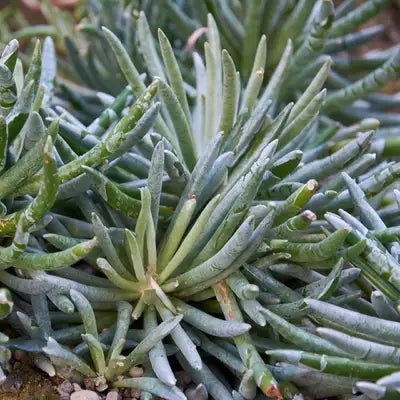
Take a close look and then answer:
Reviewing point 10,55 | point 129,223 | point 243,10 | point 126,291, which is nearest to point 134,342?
point 126,291

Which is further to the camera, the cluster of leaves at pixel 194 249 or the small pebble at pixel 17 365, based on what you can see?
the small pebble at pixel 17 365

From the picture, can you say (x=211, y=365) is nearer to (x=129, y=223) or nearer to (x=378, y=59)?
(x=129, y=223)

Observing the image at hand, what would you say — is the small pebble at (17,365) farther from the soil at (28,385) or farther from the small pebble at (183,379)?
the small pebble at (183,379)

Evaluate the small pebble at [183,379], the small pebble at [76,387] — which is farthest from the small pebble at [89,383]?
the small pebble at [183,379]

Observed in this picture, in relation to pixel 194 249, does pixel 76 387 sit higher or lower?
lower

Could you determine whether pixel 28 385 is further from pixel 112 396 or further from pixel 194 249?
pixel 194 249

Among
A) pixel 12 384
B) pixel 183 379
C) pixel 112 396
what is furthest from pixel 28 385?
pixel 183 379

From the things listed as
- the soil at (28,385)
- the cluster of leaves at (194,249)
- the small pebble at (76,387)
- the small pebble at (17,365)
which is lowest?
the soil at (28,385)

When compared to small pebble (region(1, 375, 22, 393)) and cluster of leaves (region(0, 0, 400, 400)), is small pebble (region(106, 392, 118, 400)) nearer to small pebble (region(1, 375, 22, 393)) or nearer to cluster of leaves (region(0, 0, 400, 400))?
cluster of leaves (region(0, 0, 400, 400))

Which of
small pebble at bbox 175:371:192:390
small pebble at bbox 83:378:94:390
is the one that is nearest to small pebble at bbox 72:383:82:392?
small pebble at bbox 83:378:94:390
